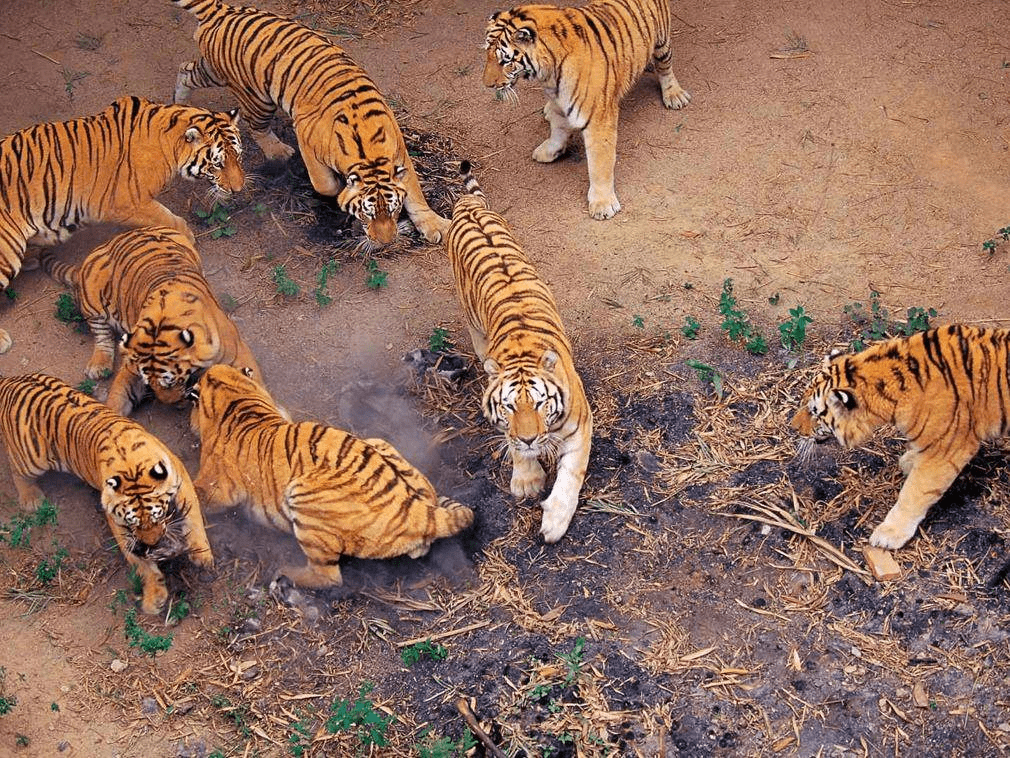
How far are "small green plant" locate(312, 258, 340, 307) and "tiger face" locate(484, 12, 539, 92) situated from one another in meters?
1.51

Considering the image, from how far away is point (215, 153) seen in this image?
661 centimetres

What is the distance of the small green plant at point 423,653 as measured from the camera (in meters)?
4.68

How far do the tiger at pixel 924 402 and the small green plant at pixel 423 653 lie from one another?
191cm

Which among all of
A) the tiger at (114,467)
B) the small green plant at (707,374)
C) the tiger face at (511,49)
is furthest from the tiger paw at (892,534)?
the tiger face at (511,49)

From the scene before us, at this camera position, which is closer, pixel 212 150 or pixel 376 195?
pixel 376 195

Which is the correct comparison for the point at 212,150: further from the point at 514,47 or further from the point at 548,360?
the point at 548,360

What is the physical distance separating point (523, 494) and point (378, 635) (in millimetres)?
930

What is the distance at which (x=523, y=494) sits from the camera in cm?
517

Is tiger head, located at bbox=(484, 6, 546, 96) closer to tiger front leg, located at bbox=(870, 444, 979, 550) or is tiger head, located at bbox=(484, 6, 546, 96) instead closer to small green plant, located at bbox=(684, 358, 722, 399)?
small green plant, located at bbox=(684, 358, 722, 399)

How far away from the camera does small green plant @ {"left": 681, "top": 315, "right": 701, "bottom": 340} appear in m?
5.86

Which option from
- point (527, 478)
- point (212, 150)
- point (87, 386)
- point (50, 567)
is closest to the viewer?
point (527, 478)

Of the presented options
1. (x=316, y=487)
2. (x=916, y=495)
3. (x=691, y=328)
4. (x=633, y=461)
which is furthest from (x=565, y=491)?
(x=916, y=495)

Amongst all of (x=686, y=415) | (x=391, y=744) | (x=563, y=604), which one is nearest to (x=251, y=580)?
(x=391, y=744)

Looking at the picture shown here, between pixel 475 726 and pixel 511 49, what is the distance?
399cm
